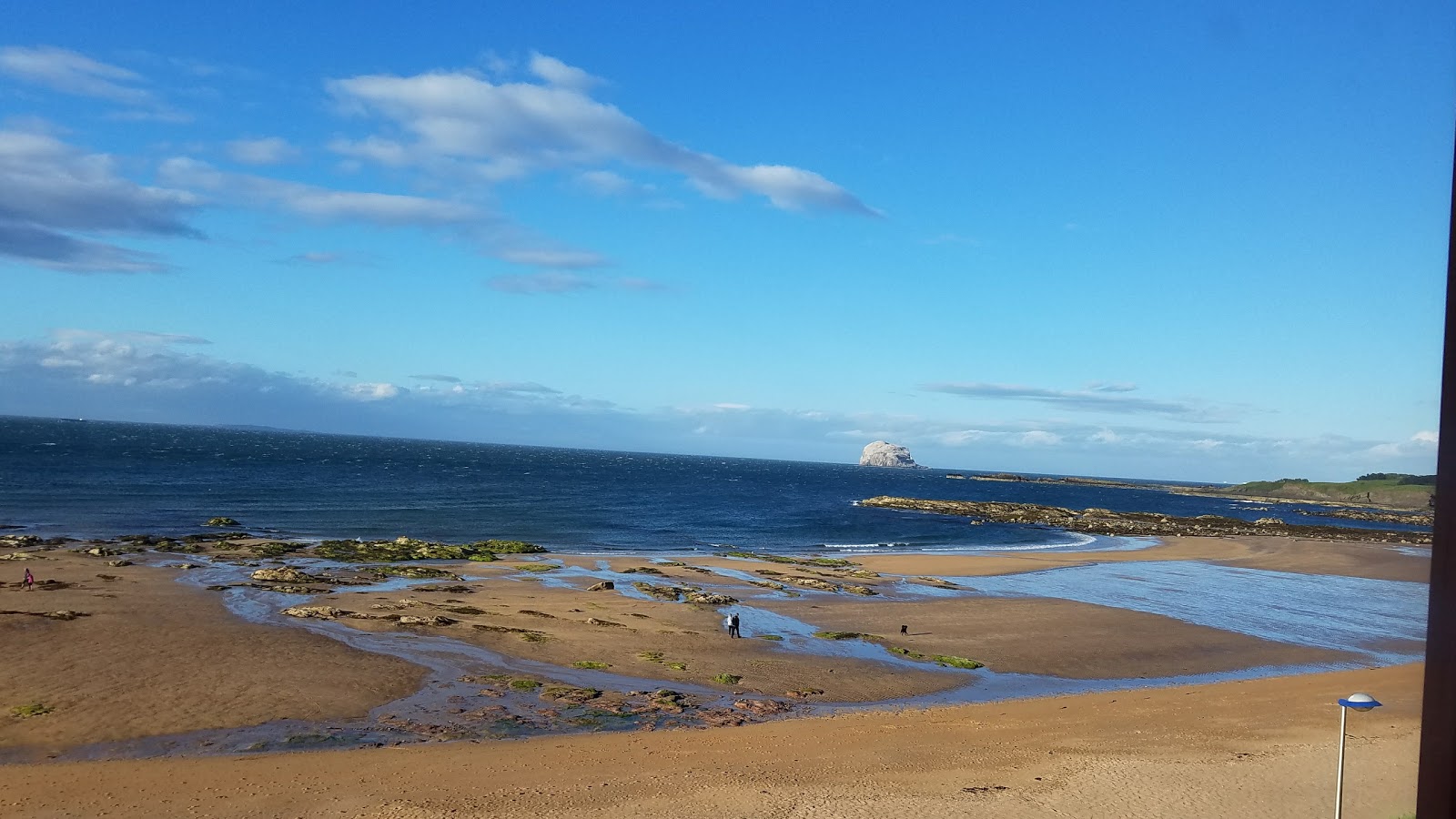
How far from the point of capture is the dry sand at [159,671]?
19.7 metres

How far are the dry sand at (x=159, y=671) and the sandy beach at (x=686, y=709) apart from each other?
9 centimetres

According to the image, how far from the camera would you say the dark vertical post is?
2.69 m

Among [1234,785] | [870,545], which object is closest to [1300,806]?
[1234,785]

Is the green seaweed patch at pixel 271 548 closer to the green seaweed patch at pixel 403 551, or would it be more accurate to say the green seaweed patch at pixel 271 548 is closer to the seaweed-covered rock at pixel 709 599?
the green seaweed patch at pixel 403 551

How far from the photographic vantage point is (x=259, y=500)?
252 feet

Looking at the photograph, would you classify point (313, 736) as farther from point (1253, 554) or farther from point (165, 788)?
point (1253, 554)

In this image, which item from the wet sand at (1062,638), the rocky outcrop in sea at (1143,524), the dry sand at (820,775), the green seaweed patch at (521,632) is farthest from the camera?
the rocky outcrop in sea at (1143,524)

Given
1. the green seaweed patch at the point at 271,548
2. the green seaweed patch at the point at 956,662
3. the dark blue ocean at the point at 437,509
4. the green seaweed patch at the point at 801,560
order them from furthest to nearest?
the dark blue ocean at the point at 437,509 → the green seaweed patch at the point at 801,560 → the green seaweed patch at the point at 271,548 → the green seaweed patch at the point at 956,662

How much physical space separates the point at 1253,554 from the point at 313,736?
70.4m

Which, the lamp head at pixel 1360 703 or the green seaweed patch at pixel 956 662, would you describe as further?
the green seaweed patch at pixel 956 662

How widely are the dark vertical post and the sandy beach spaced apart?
46.3 ft

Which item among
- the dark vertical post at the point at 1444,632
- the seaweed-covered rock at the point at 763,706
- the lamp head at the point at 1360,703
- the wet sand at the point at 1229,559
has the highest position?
the dark vertical post at the point at 1444,632

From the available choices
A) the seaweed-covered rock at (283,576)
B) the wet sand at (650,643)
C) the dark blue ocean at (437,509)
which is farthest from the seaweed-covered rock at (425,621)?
the dark blue ocean at (437,509)

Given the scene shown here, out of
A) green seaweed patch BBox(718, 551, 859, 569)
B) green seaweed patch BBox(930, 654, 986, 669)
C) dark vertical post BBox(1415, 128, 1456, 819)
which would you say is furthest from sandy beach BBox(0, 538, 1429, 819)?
dark vertical post BBox(1415, 128, 1456, 819)
